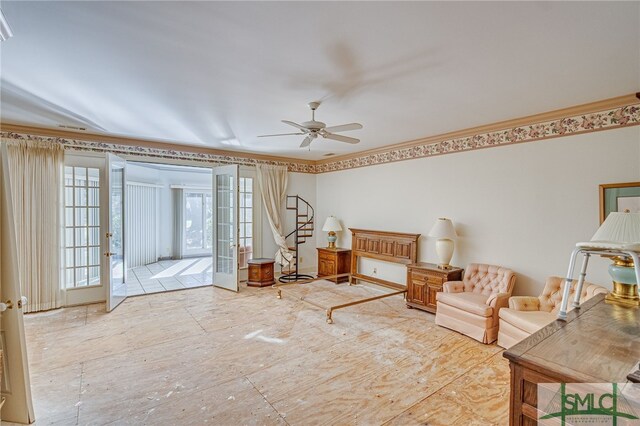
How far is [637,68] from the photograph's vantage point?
2506mm

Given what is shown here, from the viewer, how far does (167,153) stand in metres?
5.57

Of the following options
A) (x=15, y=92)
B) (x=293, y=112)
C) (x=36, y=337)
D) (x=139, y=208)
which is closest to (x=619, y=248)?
(x=293, y=112)

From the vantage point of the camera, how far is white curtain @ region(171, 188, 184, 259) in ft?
29.5

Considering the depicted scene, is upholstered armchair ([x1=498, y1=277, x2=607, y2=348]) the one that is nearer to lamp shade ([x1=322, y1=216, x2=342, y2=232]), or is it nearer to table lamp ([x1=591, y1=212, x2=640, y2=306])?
table lamp ([x1=591, y1=212, x2=640, y2=306])

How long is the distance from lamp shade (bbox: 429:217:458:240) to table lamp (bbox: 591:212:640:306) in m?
2.21

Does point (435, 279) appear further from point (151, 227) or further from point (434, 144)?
point (151, 227)

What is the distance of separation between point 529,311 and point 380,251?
103 inches

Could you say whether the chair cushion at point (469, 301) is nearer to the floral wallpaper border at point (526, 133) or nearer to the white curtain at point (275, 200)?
the floral wallpaper border at point (526, 133)

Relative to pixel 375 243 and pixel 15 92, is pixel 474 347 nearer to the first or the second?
pixel 375 243

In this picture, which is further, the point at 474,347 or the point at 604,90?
the point at 474,347

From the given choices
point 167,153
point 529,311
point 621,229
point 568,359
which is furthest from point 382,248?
point 167,153

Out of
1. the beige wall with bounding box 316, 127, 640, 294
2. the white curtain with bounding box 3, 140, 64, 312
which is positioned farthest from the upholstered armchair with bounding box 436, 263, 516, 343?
the white curtain with bounding box 3, 140, 64, 312

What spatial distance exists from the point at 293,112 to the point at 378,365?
3.02 m

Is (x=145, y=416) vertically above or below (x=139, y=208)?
below
